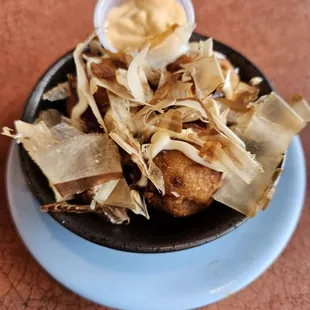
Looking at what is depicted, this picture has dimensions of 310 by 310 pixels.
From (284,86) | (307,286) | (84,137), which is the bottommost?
(307,286)

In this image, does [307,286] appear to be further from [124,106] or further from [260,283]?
[124,106]

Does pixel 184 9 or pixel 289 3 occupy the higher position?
pixel 184 9

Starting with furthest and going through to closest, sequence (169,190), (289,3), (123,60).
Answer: (289,3) → (123,60) → (169,190)

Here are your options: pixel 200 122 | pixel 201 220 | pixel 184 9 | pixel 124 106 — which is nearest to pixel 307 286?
pixel 201 220

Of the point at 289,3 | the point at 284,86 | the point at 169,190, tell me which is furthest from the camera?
the point at 289,3

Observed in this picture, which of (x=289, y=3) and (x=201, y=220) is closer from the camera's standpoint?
(x=201, y=220)

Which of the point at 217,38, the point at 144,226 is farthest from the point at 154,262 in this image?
the point at 217,38
